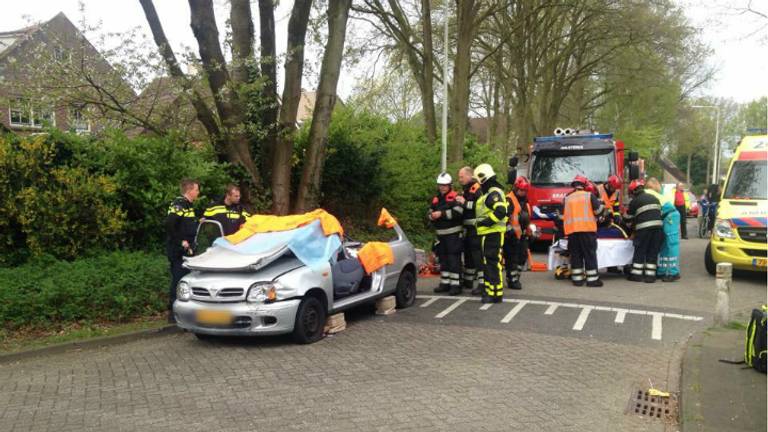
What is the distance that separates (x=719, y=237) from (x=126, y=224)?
31.8 feet

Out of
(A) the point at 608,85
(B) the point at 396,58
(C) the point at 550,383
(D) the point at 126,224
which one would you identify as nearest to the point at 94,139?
(D) the point at 126,224

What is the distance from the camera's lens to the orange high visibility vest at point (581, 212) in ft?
32.2

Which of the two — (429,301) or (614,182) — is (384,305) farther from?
(614,182)

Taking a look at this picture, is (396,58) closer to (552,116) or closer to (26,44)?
(552,116)

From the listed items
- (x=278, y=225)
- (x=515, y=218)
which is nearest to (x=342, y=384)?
(x=278, y=225)

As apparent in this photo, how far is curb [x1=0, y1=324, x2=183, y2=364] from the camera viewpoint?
614 cm

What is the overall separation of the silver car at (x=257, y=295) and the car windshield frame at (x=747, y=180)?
8043 mm

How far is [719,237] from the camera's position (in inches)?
411

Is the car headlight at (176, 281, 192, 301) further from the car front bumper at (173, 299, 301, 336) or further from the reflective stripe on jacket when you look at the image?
the reflective stripe on jacket

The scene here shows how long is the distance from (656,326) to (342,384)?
431 centimetres

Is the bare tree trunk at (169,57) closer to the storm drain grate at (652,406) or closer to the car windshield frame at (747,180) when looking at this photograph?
the storm drain grate at (652,406)

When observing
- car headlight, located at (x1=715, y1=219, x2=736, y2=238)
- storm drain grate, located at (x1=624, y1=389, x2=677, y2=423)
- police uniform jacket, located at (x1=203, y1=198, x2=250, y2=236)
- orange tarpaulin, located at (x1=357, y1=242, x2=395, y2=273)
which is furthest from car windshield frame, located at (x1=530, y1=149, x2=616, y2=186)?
storm drain grate, located at (x1=624, y1=389, x2=677, y2=423)

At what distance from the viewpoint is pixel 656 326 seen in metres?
7.42

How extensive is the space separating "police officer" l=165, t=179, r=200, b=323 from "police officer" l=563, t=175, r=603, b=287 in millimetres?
6013
